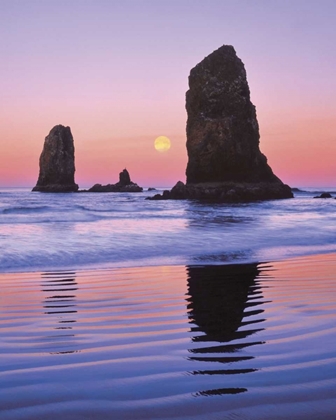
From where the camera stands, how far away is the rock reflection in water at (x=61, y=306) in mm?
3128

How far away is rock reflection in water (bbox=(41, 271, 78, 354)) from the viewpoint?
313 cm

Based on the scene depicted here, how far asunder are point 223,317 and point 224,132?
51.9 metres

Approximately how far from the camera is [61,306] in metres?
4.46

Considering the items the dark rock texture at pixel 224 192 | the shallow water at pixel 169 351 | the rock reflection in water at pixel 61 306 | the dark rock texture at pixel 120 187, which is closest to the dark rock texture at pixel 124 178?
the dark rock texture at pixel 120 187

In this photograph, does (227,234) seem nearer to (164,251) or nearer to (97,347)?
(164,251)

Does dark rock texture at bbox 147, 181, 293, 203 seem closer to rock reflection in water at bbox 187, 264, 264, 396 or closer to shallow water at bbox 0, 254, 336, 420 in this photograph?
rock reflection in water at bbox 187, 264, 264, 396

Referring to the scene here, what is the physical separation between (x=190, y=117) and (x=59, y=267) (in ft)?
168

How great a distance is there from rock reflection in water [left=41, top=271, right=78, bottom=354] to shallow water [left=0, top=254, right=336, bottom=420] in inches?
0.4

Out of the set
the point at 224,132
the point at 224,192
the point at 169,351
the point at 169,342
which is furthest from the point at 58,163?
the point at 169,351

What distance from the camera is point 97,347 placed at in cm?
302

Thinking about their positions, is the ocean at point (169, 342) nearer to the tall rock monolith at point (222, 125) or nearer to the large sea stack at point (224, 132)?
the large sea stack at point (224, 132)

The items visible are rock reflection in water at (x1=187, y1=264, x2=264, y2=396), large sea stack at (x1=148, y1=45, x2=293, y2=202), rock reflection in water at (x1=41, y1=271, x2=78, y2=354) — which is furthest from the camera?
large sea stack at (x1=148, y1=45, x2=293, y2=202)

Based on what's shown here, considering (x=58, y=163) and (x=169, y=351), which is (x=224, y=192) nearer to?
(x=169, y=351)

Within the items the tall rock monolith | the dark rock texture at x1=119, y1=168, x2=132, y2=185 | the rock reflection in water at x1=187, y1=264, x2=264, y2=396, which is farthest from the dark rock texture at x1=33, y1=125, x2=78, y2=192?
the rock reflection in water at x1=187, y1=264, x2=264, y2=396
